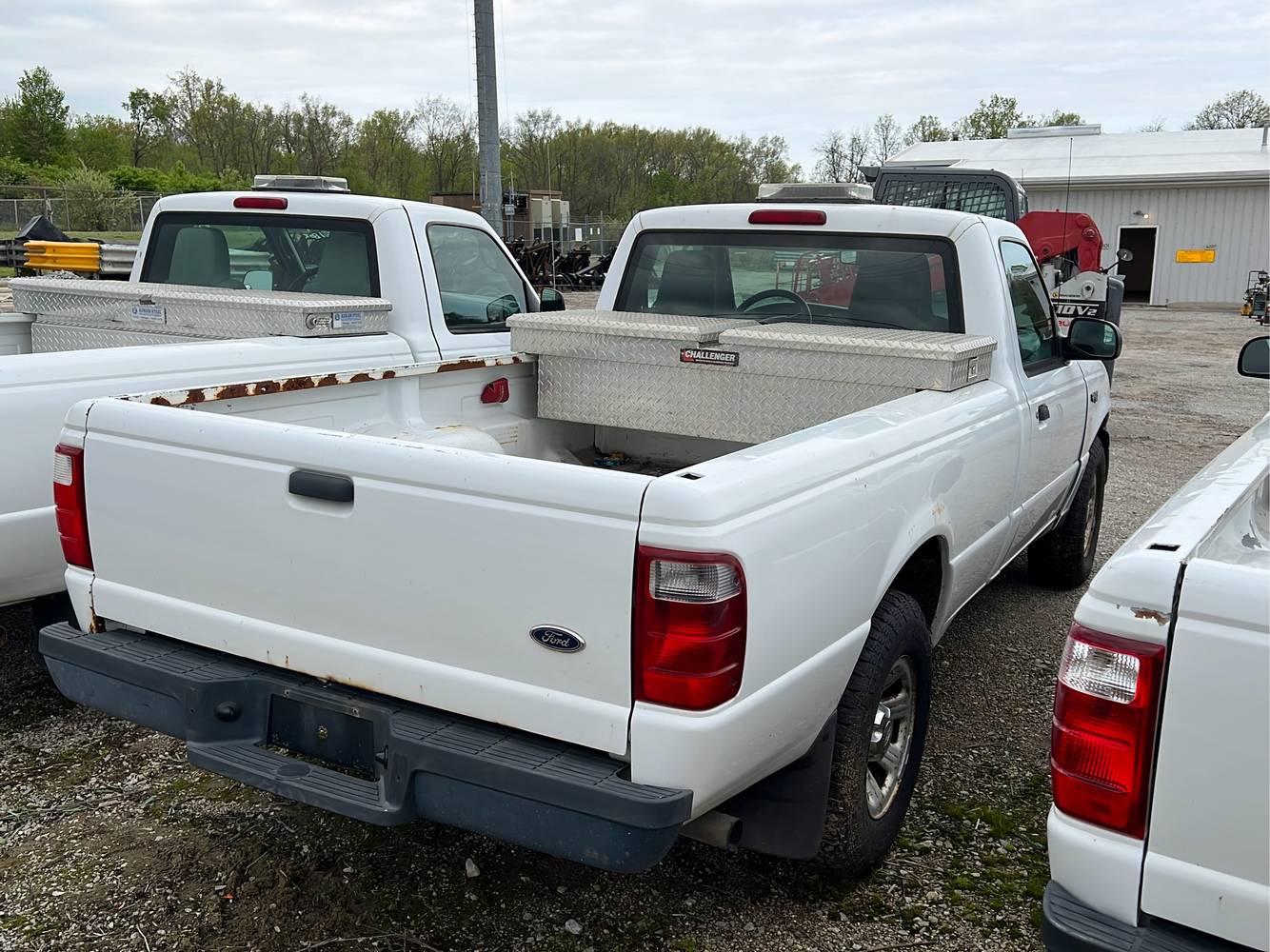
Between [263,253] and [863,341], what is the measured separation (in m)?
3.62

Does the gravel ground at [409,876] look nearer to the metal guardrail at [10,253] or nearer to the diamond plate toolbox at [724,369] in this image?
the diamond plate toolbox at [724,369]

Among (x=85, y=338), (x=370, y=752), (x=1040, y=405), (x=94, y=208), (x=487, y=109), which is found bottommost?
(x=370, y=752)

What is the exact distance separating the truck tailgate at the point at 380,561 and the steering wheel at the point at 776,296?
104 inches

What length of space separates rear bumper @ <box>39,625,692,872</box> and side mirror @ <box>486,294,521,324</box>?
11.8ft

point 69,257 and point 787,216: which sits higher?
point 787,216

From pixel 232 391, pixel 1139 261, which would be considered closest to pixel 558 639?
pixel 232 391

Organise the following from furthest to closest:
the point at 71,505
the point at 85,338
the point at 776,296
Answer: the point at 85,338, the point at 776,296, the point at 71,505

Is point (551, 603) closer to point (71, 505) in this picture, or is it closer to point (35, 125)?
point (71, 505)

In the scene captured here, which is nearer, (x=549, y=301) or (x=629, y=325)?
(x=629, y=325)

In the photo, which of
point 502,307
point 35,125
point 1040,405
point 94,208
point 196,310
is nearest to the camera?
point 1040,405

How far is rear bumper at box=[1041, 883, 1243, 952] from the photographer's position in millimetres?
1926

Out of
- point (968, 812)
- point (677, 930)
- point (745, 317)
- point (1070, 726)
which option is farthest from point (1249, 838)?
point (745, 317)

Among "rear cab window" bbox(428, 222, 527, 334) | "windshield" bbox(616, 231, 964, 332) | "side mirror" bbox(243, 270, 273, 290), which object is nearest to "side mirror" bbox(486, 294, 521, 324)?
"rear cab window" bbox(428, 222, 527, 334)

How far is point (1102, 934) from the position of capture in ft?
6.51
